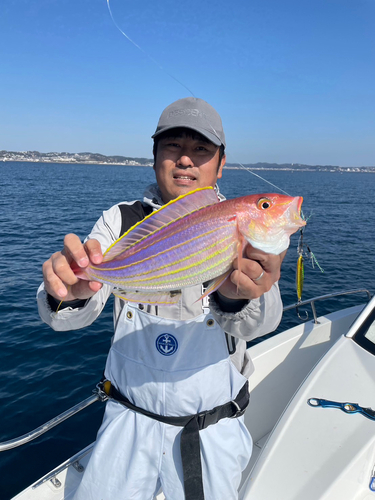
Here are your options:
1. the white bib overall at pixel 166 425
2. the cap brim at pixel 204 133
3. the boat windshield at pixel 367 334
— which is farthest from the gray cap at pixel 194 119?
the boat windshield at pixel 367 334

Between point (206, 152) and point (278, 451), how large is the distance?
11.6 ft

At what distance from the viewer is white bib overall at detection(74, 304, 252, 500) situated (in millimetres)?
2785

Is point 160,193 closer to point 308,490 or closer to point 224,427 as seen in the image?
point 224,427

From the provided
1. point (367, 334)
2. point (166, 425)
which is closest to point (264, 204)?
point (166, 425)

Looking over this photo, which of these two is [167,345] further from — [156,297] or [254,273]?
[254,273]

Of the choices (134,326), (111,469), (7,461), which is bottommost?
(7,461)

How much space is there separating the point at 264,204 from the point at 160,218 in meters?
0.78

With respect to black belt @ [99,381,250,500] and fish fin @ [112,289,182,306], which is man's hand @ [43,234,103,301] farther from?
black belt @ [99,381,250,500]

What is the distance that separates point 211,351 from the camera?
291 centimetres

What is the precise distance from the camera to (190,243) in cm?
221

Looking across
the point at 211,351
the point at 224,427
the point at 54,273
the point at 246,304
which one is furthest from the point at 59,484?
the point at 246,304

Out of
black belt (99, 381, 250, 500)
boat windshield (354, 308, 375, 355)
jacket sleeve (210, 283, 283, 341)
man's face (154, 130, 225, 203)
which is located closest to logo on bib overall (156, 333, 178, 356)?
jacket sleeve (210, 283, 283, 341)

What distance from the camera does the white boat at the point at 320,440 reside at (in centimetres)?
339

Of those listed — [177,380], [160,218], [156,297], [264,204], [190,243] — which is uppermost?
[264,204]
